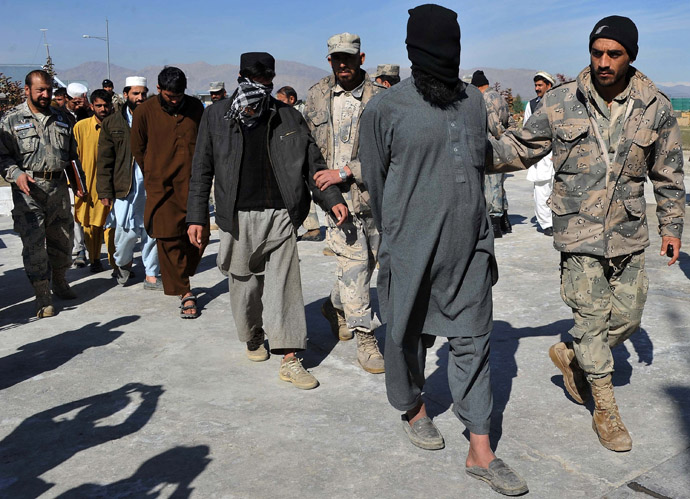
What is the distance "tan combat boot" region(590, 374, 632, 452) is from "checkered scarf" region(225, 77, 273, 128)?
8.11ft

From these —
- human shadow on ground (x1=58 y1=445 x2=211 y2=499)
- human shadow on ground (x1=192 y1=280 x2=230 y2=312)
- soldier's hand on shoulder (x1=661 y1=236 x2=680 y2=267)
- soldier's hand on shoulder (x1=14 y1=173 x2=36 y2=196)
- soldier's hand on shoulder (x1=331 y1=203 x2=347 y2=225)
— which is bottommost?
human shadow on ground (x1=192 y1=280 x2=230 y2=312)

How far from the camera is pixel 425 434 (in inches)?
148

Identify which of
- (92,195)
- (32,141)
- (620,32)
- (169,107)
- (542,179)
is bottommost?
(542,179)

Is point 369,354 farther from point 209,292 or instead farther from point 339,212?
point 209,292

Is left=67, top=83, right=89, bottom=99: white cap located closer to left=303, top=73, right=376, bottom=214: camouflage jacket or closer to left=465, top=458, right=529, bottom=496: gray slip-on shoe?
left=303, top=73, right=376, bottom=214: camouflage jacket

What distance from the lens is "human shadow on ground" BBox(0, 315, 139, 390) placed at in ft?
16.4

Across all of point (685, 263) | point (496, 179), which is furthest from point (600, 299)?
point (496, 179)

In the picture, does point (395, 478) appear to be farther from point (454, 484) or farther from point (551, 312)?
point (551, 312)

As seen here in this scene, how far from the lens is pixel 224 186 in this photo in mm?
4738

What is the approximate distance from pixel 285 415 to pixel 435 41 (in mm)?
2168

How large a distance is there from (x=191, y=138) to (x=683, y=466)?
4.21 meters

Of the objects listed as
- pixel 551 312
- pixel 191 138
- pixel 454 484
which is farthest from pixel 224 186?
pixel 551 312

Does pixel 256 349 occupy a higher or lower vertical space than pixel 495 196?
lower

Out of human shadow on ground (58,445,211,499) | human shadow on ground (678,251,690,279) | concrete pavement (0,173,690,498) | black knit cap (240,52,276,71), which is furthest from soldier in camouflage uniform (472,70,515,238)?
human shadow on ground (58,445,211,499)
